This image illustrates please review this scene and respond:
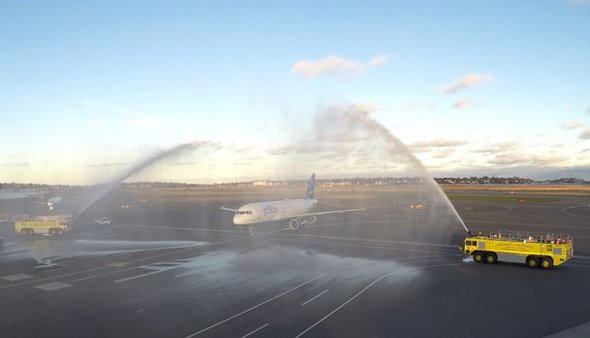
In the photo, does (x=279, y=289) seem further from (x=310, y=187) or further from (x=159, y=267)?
(x=310, y=187)

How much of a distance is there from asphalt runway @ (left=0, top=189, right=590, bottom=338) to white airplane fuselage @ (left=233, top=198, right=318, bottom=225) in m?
4.66

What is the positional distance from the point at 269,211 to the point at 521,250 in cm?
3536

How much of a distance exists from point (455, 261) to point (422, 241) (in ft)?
41.9

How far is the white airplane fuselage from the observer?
212 feet

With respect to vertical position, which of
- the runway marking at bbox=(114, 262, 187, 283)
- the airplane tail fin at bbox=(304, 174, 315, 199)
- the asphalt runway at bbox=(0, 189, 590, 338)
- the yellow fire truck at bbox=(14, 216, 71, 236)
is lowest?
the asphalt runway at bbox=(0, 189, 590, 338)

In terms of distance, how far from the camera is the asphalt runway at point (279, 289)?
81.6 feet

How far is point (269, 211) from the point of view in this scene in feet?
222

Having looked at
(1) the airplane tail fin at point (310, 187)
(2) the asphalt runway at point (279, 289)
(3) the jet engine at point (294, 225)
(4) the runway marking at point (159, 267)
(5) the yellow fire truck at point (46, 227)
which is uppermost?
(1) the airplane tail fin at point (310, 187)

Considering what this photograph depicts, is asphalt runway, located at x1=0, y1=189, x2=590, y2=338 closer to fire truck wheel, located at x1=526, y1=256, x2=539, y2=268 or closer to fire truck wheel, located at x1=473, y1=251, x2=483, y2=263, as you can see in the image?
fire truck wheel, located at x1=526, y1=256, x2=539, y2=268

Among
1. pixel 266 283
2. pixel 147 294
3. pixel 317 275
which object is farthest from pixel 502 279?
pixel 147 294

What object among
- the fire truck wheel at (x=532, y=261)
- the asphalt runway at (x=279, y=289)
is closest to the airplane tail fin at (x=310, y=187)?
the asphalt runway at (x=279, y=289)

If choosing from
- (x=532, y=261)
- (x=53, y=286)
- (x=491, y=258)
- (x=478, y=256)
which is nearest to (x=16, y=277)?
(x=53, y=286)

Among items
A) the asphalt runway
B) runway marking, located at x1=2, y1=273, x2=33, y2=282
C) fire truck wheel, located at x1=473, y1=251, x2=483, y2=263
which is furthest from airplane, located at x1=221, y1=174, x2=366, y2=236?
fire truck wheel, located at x1=473, y1=251, x2=483, y2=263

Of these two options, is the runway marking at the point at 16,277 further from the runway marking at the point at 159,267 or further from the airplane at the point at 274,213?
the airplane at the point at 274,213
